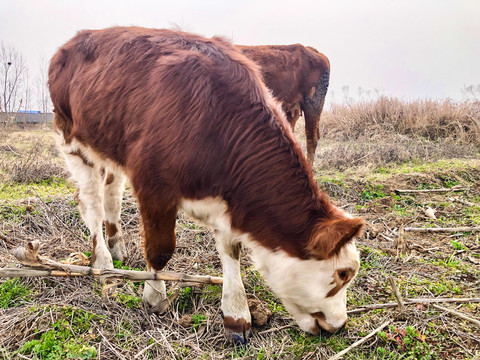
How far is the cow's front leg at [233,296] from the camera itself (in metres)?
2.74

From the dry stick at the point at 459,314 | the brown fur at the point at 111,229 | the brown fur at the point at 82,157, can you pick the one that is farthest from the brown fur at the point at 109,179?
the dry stick at the point at 459,314

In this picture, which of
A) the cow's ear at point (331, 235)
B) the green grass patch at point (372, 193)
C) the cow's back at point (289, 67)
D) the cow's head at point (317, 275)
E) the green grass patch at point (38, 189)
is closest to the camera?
the cow's ear at point (331, 235)

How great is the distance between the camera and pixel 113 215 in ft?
12.9

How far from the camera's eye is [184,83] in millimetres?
2602

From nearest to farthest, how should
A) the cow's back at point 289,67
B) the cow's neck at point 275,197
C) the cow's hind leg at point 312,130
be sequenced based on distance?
the cow's neck at point 275,197 → the cow's back at point 289,67 → the cow's hind leg at point 312,130

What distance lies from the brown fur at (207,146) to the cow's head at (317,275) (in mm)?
27

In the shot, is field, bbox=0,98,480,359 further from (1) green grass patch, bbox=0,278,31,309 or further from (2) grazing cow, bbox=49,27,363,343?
(2) grazing cow, bbox=49,27,363,343

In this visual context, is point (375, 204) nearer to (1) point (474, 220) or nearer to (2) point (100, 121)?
(1) point (474, 220)

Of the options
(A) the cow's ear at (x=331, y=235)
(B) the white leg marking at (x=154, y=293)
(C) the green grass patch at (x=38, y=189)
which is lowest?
(C) the green grass patch at (x=38, y=189)

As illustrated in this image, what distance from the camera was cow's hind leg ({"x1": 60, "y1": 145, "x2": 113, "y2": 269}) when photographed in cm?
362

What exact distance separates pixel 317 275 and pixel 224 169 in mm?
869

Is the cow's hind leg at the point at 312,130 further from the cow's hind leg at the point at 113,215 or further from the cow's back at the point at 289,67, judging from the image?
the cow's hind leg at the point at 113,215

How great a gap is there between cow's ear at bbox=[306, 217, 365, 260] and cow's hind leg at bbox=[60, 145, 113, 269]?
2.16 m

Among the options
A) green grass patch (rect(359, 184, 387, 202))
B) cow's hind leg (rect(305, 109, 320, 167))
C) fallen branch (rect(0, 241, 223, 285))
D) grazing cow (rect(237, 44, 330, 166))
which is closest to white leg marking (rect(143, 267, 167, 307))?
fallen branch (rect(0, 241, 223, 285))
